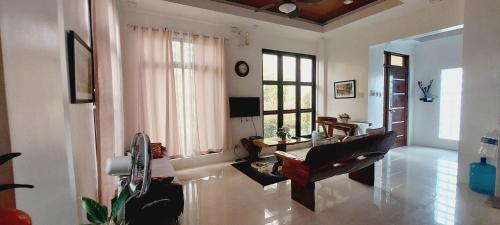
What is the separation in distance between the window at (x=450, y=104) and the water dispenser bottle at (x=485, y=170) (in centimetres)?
266

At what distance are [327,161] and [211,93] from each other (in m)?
2.69

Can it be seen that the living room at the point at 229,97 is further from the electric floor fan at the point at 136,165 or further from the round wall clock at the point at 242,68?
the electric floor fan at the point at 136,165

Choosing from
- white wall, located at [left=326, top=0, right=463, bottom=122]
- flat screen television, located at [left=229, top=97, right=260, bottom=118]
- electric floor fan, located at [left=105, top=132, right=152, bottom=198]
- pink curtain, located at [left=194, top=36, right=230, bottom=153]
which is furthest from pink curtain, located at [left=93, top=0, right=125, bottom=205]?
white wall, located at [left=326, top=0, right=463, bottom=122]

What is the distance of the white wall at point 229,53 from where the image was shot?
11.8 feet

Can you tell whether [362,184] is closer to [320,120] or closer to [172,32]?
[320,120]

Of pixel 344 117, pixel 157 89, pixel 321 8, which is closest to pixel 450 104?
pixel 344 117

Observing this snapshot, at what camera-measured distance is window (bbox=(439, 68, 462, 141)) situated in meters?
4.93

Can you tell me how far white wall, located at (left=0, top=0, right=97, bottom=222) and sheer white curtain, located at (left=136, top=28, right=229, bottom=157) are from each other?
266 centimetres

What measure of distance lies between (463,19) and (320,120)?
9.90 ft

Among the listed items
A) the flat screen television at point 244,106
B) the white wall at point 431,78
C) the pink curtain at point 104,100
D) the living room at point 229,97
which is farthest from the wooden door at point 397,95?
the pink curtain at point 104,100

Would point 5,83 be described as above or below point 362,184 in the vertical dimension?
above

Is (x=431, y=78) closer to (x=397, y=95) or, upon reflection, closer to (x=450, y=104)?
(x=450, y=104)

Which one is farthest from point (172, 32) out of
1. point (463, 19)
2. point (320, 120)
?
point (463, 19)

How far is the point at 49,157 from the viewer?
0.95 m
